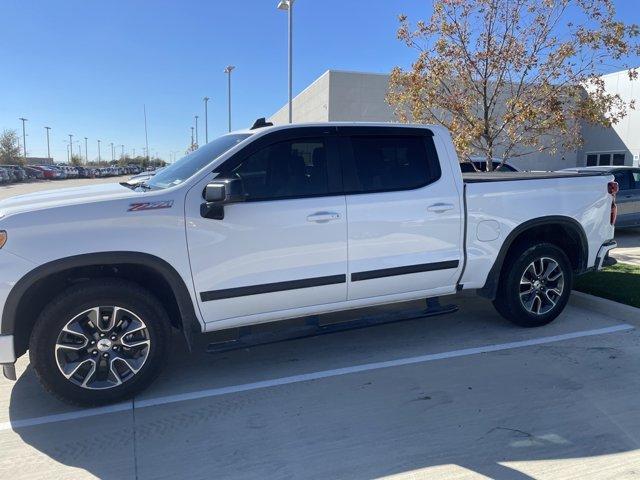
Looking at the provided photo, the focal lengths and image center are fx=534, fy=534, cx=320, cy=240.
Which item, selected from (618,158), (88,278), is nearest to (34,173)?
(618,158)

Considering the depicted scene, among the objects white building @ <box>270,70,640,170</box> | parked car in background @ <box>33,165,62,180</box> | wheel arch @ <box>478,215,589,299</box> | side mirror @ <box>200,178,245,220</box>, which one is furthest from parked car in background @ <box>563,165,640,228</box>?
parked car in background @ <box>33,165,62,180</box>

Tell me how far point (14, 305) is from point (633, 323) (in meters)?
5.55

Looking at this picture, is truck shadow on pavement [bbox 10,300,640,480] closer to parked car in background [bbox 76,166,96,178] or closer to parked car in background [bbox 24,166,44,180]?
parked car in background [bbox 24,166,44,180]

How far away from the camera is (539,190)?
5.14 metres

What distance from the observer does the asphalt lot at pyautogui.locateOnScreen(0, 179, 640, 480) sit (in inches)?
122

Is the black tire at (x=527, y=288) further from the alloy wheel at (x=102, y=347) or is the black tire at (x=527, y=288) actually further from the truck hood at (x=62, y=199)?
the truck hood at (x=62, y=199)

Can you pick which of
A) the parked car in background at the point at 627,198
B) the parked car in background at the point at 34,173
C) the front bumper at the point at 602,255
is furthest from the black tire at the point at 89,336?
the parked car in background at the point at 34,173

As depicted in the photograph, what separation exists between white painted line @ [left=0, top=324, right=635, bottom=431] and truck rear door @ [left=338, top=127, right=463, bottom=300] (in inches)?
23.4

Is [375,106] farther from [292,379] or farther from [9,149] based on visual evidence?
[9,149]

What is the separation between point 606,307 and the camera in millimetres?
5785

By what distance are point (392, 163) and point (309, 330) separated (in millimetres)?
1603

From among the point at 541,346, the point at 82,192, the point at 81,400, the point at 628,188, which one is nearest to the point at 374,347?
the point at 541,346

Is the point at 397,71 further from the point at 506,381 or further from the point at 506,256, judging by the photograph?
the point at 506,381

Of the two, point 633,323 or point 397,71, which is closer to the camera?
point 633,323
